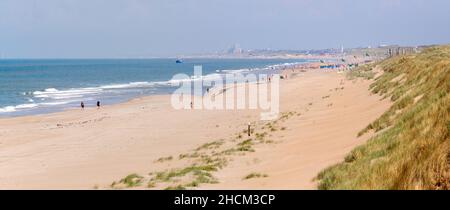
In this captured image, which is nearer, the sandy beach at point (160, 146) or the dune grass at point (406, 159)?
the dune grass at point (406, 159)

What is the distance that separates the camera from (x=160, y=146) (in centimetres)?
2078

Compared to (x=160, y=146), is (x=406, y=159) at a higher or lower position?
higher

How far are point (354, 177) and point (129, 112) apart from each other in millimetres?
31975

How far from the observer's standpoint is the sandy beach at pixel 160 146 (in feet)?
41.3

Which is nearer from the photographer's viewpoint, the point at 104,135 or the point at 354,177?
the point at 354,177

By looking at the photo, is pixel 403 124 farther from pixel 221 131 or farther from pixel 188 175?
pixel 221 131

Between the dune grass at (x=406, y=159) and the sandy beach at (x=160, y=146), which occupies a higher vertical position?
the dune grass at (x=406, y=159)

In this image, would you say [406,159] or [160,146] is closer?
[406,159]

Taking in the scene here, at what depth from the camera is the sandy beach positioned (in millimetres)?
12594

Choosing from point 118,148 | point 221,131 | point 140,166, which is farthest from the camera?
point 221,131
